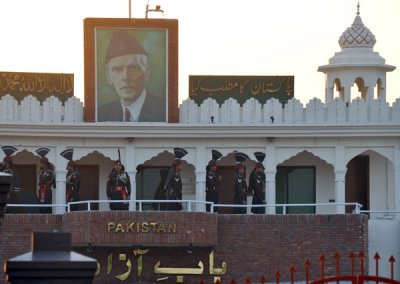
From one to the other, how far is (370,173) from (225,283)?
6.03 m

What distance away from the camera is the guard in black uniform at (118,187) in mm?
40156

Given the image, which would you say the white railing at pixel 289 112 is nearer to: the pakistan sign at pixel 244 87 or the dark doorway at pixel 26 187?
the pakistan sign at pixel 244 87

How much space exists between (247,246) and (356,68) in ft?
22.0

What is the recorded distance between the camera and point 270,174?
4175 cm

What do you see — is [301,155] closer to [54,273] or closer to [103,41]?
[103,41]

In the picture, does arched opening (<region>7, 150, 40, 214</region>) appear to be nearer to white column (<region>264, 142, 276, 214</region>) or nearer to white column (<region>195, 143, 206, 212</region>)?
white column (<region>195, 143, 206, 212</region>)

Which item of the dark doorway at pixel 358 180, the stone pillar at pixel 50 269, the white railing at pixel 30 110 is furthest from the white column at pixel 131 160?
the stone pillar at pixel 50 269

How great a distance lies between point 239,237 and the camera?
39094 millimetres

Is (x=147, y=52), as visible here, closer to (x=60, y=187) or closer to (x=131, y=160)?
(x=131, y=160)

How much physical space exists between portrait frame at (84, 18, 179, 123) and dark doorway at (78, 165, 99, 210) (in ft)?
5.14

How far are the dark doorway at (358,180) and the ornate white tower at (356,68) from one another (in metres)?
1.61

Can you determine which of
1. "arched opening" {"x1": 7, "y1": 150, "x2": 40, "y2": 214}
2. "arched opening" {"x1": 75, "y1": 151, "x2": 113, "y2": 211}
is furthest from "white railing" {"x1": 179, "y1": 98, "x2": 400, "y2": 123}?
"arched opening" {"x1": 7, "y1": 150, "x2": 40, "y2": 214}

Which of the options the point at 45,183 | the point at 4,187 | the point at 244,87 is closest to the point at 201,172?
the point at 244,87

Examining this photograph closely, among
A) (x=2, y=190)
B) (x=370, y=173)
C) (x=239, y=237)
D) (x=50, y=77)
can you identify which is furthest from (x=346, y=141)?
(x=2, y=190)
